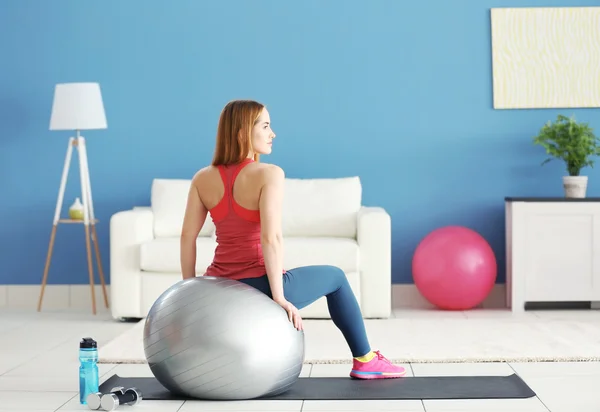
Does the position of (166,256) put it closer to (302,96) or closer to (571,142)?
(302,96)

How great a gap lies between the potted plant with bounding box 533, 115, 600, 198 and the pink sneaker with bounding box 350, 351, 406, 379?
2.55m

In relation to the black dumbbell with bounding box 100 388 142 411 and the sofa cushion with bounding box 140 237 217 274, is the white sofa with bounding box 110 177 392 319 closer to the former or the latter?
the sofa cushion with bounding box 140 237 217 274

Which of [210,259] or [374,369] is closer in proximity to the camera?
[374,369]

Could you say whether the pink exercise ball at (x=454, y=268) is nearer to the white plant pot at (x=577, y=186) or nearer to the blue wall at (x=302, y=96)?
the blue wall at (x=302, y=96)

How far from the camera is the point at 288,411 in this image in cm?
321

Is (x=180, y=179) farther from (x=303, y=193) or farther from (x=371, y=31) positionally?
(x=371, y=31)

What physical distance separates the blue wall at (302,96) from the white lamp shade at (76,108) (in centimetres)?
41

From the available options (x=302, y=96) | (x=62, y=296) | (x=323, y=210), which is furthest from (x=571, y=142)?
(x=62, y=296)

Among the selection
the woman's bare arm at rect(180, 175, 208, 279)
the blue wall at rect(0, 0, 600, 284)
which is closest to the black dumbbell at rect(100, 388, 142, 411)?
the woman's bare arm at rect(180, 175, 208, 279)

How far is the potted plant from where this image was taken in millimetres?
5805

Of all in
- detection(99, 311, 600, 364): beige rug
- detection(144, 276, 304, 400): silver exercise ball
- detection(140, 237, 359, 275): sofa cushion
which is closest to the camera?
detection(144, 276, 304, 400): silver exercise ball

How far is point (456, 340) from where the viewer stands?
4.65 metres

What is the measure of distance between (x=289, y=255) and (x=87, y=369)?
7.20 feet

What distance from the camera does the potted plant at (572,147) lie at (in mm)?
5805
